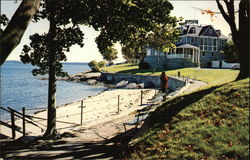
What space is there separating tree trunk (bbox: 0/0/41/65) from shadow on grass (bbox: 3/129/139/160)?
412 centimetres

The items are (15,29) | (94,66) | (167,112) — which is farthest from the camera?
(94,66)

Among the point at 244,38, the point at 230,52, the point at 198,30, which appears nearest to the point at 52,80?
the point at 244,38

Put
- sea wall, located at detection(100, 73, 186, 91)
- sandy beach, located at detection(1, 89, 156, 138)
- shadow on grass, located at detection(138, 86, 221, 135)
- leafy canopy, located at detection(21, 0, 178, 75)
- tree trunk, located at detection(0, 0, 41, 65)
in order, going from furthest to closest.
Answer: sea wall, located at detection(100, 73, 186, 91)
sandy beach, located at detection(1, 89, 156, 138)
leafy canopy, located at detection(21, 0, 178, 75)
shadow on grass, located at detection(138, 86, 221, 135)
tree trunk, located at detection(0, 0, 41, 65)

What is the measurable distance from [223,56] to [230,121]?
65.1 meters

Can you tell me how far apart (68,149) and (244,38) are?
9457mm

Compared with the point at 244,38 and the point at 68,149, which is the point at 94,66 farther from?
the point at 68,149

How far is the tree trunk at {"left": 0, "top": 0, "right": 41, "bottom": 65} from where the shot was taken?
480 centimetres

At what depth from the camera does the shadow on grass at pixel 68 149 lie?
24.7 feet

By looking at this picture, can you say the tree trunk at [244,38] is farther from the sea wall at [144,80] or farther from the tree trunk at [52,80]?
the sea wall at [144,80]

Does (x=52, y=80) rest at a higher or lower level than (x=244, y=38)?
lower

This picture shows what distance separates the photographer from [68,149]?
8234 millimetres

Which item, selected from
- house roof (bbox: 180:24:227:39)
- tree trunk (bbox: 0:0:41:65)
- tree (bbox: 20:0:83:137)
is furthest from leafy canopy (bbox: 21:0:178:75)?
house roof (bbox: 180:24:227:39)

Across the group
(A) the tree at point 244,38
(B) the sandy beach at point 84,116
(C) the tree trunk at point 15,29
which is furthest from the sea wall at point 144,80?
(C) the tree trunk at point 15,29

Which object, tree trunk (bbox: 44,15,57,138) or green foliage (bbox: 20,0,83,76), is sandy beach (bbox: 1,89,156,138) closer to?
tree trunk (bbox: 44,15,57,138)
